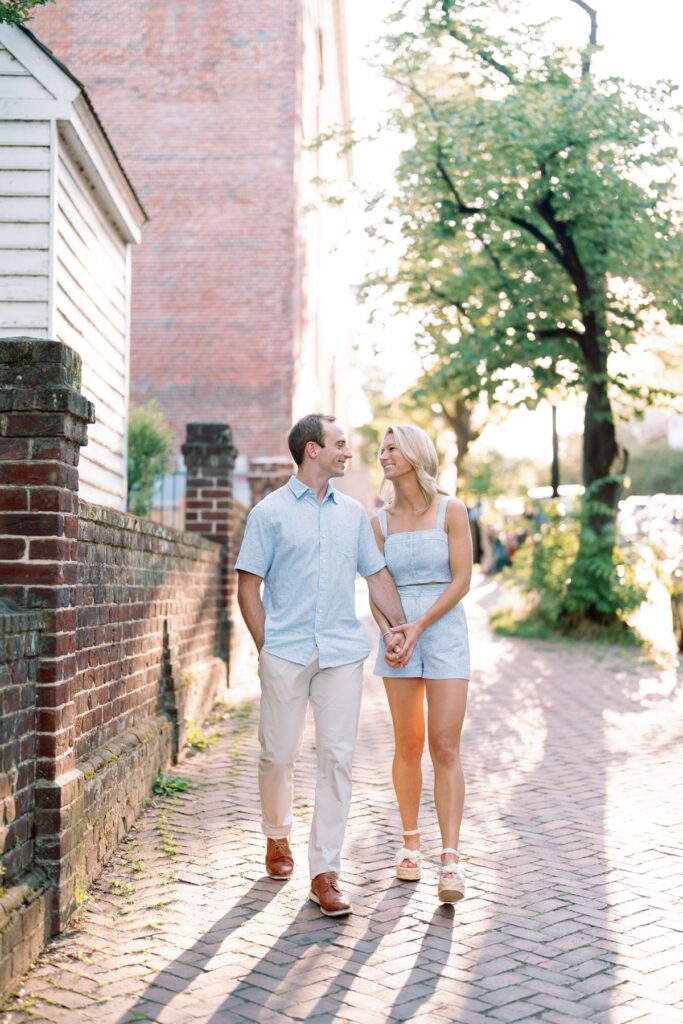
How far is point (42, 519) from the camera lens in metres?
4.58

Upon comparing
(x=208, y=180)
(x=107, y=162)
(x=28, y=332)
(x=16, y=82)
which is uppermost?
(x=208, y=180)

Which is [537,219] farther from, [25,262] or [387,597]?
[387,597]

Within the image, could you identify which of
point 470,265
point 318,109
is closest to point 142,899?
point 470,265

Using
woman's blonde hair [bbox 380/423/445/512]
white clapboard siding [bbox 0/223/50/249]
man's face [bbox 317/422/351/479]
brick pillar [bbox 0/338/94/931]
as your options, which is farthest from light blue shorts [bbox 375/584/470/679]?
white clapboard siding [bbox 0/223/50/249]

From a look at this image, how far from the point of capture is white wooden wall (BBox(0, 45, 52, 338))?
346 inches

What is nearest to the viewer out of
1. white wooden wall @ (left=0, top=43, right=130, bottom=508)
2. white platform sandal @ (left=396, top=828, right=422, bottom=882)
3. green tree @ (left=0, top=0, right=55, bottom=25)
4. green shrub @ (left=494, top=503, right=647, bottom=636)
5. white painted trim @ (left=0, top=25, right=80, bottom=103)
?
white platform sandal @ (left=396, top=828, right=422, bottom=882)

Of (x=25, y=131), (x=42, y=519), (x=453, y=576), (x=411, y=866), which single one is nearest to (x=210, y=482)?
(x=25, y=131)

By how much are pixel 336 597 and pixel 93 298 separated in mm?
5955

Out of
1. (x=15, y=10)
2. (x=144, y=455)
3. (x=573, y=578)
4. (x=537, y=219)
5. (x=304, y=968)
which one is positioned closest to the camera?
(x=304, y=968)

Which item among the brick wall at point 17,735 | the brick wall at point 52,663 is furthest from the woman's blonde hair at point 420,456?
the brick wall at point 17,735

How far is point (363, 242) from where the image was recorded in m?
18.3

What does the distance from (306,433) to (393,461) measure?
0.40 meters

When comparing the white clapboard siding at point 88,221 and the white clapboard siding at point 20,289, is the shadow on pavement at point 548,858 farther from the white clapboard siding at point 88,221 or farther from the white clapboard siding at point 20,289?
the white clapboard siding at point 88,221

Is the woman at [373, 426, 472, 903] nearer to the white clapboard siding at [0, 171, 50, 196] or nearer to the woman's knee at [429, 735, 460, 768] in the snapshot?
the woman's knee at [429, 735, 460, 768]
